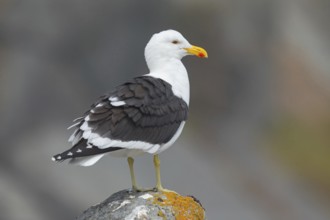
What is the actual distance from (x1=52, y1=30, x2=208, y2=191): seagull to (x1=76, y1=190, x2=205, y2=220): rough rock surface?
7.4 inches

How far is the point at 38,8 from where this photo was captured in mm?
15938

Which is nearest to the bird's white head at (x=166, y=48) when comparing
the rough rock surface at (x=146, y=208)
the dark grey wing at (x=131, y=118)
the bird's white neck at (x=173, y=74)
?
the bird's white neck at (x=173, y=74)

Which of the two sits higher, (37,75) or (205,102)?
(37,75)

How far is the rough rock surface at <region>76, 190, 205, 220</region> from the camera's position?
6.08 m

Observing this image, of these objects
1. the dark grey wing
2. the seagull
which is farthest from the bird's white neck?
the dark grey wing

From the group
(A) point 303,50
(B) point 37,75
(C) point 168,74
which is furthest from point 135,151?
(A) point 303,50

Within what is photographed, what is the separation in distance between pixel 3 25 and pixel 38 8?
0.68 meters

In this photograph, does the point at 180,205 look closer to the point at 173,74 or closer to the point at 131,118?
the point at 131,118

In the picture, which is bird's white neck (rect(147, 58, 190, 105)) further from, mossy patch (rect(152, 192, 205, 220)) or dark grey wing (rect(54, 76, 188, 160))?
mossy patch (rect(152, 192, 205, 220))

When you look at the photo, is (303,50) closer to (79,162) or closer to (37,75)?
(37,75)

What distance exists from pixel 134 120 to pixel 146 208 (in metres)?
0.64

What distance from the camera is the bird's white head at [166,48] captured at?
708 centimetres

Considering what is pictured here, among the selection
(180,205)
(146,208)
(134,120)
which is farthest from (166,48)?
(146,208)

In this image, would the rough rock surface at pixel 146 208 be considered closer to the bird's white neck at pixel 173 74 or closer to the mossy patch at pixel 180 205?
the mossy patch at pixel 180 205
